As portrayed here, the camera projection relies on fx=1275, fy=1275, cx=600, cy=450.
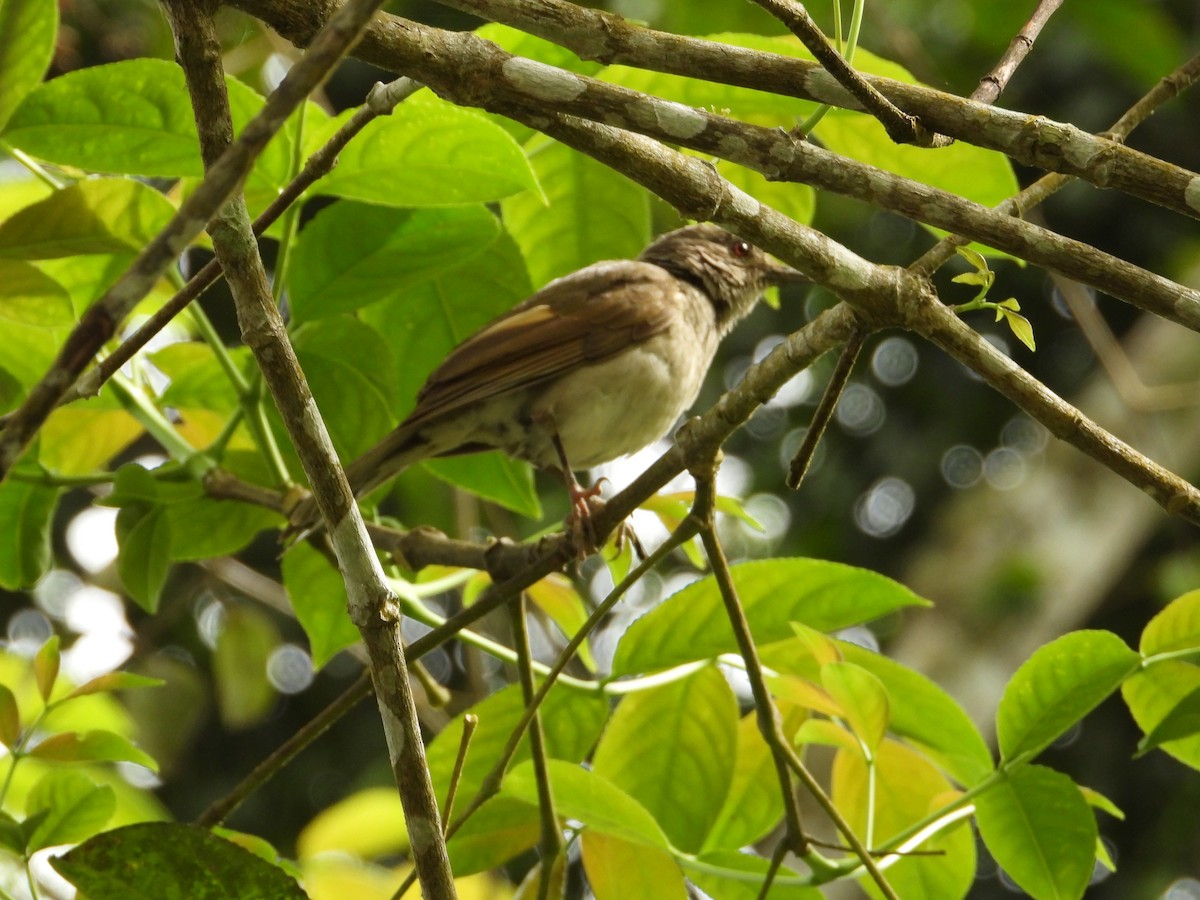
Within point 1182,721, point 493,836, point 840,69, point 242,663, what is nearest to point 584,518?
point 493,836

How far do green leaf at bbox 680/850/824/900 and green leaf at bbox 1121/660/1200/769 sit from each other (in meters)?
0.71

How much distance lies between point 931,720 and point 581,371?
6.06 ft

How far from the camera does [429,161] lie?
8.39ft

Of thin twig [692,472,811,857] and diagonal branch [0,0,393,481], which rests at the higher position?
diagonal branch [0,0,393,481]

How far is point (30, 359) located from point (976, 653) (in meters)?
6.16

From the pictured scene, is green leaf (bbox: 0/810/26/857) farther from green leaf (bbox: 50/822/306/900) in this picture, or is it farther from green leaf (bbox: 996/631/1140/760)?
green leaf (bbox: 996/631/1140/760)

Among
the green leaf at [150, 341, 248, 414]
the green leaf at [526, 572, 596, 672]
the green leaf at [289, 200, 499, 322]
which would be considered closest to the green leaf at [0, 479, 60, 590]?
the green leaf at [150, 341, 248, 414]

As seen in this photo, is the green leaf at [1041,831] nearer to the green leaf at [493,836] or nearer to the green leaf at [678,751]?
the green leaf at [678,751]

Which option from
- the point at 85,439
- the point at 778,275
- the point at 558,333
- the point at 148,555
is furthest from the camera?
the point at 778,275

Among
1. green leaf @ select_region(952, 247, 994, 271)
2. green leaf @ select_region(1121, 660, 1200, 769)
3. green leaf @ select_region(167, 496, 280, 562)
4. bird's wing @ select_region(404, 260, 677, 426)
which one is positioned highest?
green leaf @ select_region(952, 247, 994, 271)

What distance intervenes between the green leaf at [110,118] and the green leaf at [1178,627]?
2073 mm

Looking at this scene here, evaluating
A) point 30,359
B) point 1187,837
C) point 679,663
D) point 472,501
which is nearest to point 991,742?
point 1187,837

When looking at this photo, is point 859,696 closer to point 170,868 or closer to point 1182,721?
point 1182,721

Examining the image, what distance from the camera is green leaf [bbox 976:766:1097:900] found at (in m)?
2.30
